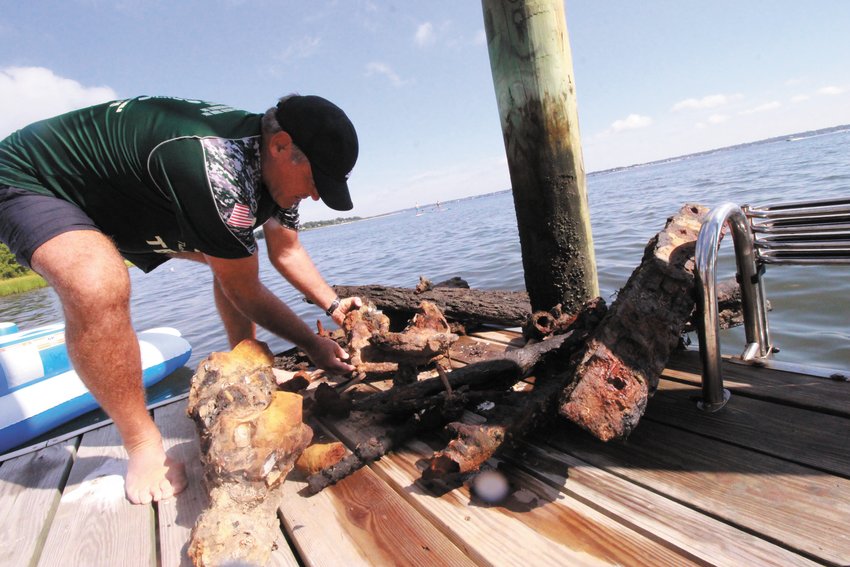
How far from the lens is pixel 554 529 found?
1418 mm

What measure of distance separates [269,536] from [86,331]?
1.28 m

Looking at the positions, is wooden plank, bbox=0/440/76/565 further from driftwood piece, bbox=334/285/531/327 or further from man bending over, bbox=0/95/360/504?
driftwood piece, bbox=334/285/531/327

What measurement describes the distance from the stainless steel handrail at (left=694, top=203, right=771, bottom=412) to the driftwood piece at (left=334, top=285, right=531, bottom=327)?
1721 mm

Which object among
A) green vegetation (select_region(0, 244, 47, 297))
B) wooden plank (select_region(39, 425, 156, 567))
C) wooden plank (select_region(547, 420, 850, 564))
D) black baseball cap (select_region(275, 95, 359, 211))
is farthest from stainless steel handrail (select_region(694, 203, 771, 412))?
green vegetation (select_region(0, 244, 47, 297))

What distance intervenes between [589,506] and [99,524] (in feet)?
6.74

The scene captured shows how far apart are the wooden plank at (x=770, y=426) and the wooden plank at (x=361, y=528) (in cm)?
116

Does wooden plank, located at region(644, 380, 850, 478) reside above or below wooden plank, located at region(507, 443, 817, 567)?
above

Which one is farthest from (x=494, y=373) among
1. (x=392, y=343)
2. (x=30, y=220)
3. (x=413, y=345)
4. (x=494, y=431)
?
(x=30, y=220)

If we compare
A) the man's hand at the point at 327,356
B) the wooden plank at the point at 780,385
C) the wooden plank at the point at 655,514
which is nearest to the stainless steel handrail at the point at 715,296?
the wooden plank at the point at 780,385

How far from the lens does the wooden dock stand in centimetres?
130

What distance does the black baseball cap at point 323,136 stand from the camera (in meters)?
2.10

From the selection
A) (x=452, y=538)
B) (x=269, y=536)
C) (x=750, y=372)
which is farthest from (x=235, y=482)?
(x=750, y=372)

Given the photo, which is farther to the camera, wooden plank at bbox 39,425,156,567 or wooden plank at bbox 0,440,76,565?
wooden plank at bbox 0,440,76,565

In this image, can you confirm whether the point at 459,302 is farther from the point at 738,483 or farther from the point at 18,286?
the point at 18,286
